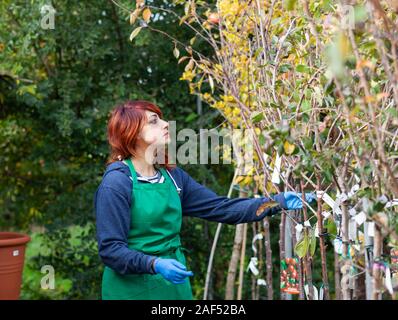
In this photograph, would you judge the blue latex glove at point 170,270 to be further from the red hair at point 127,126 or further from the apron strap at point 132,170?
the red hair at point 127,126

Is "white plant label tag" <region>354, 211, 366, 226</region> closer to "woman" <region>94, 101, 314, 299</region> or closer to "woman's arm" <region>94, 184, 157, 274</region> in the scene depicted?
"woman" <region>94, 101, 314, 299</region>

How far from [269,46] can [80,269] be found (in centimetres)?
303

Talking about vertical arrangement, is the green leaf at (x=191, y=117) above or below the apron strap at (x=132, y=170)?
above

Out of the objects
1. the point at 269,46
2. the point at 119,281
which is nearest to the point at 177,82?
the point at 269,46

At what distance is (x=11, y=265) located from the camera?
13.3ft

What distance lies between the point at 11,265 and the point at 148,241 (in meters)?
2.13

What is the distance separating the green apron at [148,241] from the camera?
222cm

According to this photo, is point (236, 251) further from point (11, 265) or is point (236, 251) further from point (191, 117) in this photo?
point (11, 265)

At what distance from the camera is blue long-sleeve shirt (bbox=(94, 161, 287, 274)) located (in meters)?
2.04
